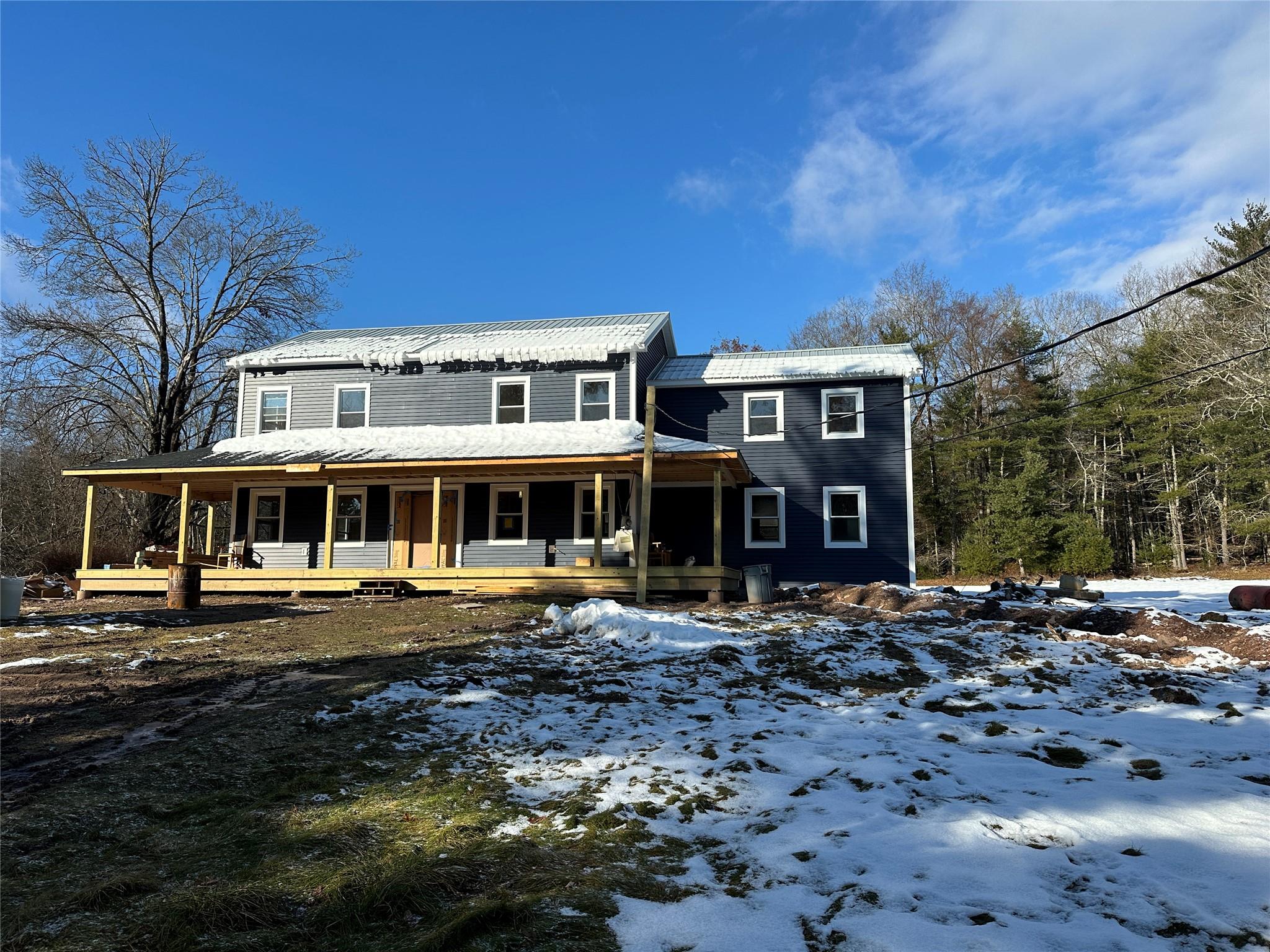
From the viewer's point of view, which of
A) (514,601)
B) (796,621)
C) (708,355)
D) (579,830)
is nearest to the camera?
(579,830)

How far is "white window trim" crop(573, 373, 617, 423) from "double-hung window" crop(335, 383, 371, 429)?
18.7 ft

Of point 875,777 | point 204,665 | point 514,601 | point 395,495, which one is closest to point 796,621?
point 514,601

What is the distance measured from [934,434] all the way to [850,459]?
15.9m

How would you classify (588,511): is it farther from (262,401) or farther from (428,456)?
(262,401)

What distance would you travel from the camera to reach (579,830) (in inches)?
163

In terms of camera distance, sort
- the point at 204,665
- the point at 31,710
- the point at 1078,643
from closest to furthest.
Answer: the point at 31,710
the point at 204,665
the point at 1078,643

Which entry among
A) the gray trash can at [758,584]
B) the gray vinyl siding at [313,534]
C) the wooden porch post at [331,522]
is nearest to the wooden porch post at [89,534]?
the gray vinyl siding at [313,534]

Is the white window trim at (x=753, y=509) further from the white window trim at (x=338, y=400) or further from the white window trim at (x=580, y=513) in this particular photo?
the white window trim at (x=338, y=400)

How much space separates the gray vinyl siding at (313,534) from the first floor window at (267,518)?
0.18 m

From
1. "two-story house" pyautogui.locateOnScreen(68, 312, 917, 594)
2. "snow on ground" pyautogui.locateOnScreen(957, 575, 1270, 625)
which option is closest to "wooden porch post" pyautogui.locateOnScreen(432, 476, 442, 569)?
"two-story house" pyautogui.locateOnScreen(68, 312, 917, 594)

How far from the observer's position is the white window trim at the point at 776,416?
20.5m

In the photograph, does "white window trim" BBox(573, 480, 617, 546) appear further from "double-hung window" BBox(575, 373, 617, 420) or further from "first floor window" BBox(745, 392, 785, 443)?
"first floor window" BBox(745, 392, 785, 443)

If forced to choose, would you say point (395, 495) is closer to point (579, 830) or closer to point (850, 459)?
point (850, 459)

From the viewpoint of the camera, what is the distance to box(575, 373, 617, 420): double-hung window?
1988cm
